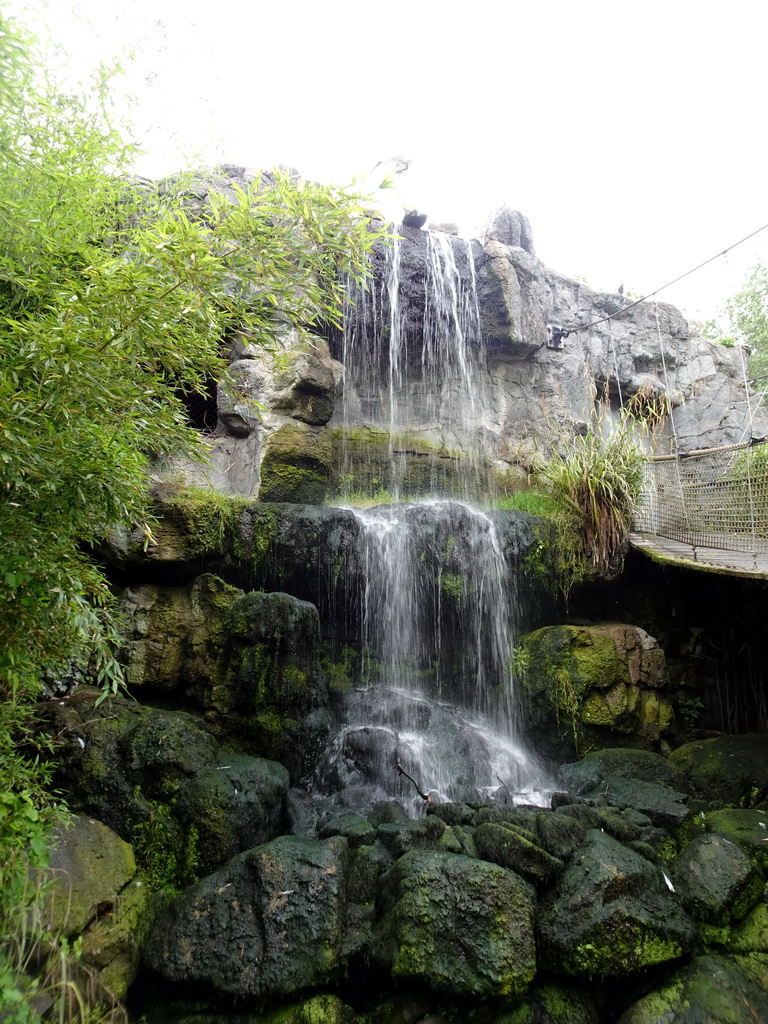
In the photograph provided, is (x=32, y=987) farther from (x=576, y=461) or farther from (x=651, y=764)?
(x=576, y=461)

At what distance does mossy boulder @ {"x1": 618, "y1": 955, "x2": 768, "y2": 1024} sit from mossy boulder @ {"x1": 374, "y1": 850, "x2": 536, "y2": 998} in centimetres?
57

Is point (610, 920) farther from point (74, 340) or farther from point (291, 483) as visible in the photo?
point (291, 483)

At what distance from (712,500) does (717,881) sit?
346 centimetres

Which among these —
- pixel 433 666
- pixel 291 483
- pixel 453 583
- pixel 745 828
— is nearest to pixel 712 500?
pixel 453 583

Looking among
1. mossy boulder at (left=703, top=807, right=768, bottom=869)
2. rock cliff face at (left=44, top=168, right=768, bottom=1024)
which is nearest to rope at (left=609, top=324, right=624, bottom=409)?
rock cliff face at (left=44, top=168, right=768, bottom=1024)

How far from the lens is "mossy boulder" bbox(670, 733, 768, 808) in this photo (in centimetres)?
435

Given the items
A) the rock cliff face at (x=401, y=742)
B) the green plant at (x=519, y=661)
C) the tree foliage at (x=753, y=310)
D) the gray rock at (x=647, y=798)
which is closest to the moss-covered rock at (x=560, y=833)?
the rock cliff face at (x=401, y=742)

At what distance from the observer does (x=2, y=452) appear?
226cm

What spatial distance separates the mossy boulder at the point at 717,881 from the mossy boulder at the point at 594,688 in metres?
1.85

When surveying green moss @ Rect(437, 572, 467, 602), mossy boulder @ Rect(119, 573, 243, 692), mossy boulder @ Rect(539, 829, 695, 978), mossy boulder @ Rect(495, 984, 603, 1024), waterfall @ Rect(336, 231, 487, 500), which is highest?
waterfall @ Rect(336, 231, 487, 500)

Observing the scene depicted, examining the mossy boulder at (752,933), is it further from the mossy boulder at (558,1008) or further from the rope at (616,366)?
the rope at (616,366)

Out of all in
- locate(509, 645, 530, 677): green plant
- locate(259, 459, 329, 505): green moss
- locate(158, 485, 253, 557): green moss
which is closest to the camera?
locate(158, 485, 253, 557): green moss

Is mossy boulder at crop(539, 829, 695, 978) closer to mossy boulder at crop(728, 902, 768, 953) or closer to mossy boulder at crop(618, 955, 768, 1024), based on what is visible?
mossy boulder at crop(618, 955, 768, 1024)

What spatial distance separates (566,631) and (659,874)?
2538 millimetres
